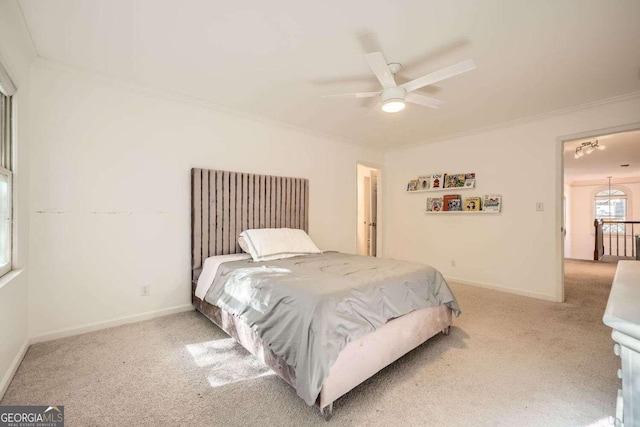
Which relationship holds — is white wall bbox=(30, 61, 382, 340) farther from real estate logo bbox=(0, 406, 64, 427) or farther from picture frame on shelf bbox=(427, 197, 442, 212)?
picture frame on shelf bbox=(427, 197, 442, 212)

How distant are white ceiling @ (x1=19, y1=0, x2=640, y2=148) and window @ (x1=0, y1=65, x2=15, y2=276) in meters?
0.53

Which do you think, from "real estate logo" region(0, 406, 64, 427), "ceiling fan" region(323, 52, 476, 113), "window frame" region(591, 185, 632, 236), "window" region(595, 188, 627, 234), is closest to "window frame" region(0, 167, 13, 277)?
"real estate logo" region(0, 406, 64, 427)

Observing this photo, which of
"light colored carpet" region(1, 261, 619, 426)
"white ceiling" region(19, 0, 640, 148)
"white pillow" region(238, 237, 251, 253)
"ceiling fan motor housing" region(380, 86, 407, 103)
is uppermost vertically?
"white ceiling" region(19, 0, 640, 148)

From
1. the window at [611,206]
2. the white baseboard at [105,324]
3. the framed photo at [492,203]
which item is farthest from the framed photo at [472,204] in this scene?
the window at [611,206]

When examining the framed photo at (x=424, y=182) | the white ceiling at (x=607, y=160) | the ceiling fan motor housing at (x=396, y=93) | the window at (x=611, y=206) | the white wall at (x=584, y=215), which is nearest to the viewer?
the ceiling fan motor housing at (x=396, y=93)

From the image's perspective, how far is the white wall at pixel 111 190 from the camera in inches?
91.5

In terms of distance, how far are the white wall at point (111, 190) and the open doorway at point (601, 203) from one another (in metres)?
5.79

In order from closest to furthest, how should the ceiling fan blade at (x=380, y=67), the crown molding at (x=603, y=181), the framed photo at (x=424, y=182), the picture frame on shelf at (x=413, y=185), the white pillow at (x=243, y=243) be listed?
1. the ceiling fan blade at (x=380, y=67)
2. the white pillow at (x=243, y=243)
3. the framed photo at (x=424, y=182)
4. the picture frame on shelf at (x=413, y=185)
5. the crown molding at (x=603, y=181)

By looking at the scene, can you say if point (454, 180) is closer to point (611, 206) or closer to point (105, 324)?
point (105, 324)

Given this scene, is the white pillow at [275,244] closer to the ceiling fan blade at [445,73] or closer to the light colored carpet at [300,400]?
the light colored carpet at [300,400]

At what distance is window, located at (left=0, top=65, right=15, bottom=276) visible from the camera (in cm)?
185

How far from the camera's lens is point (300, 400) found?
1.64 metres

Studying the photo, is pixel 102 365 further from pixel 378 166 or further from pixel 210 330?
pixel 378 166

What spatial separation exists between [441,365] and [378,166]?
12.5 feet
